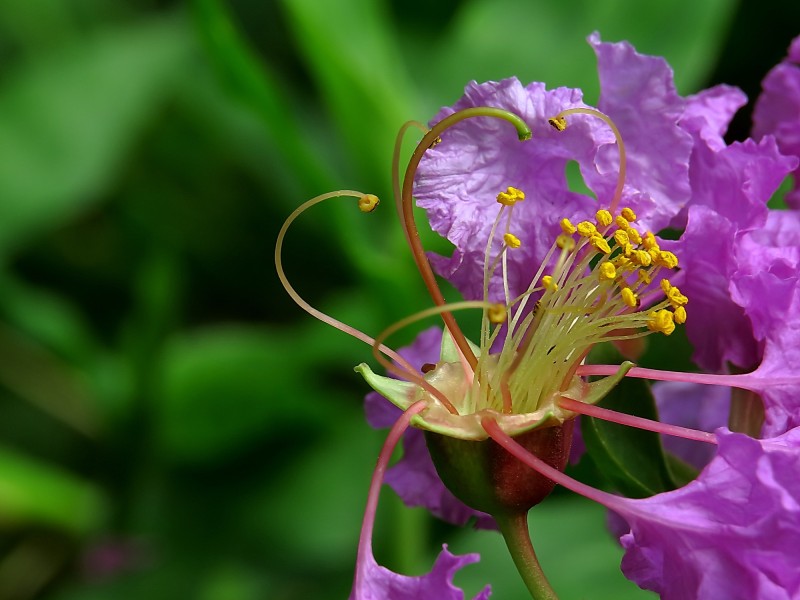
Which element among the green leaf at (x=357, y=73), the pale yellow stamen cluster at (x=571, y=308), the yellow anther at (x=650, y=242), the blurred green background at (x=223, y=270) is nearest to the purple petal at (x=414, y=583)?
the pale yellow stamen cluster at (x=571, y=308)

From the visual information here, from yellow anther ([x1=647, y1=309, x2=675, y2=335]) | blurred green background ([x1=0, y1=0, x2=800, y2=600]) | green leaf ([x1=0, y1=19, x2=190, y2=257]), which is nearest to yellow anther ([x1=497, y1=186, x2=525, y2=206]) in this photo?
yellow anther ([x1=647, y1=309, x2=675, y2=335])

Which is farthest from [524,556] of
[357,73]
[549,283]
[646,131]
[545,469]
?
[357,73]

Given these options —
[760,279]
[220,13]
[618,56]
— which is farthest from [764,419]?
[220,13]

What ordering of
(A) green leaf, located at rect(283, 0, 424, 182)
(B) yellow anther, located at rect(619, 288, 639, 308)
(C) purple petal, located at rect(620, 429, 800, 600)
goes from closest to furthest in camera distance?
(C) purple petal, located at rect(620, 429, 800, 600) < (B) yellow anther, located at rect(619, 288, 639, 308) < (A) green leaf, located at rect(283, 0, 424, 182)

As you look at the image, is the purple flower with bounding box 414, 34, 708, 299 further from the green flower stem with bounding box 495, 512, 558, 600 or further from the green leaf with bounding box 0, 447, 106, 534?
the green leaf with bounding box 0, 447, 106, 534

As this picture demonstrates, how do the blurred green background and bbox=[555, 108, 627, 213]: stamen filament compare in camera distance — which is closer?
bbox=[555, 108, 627, 213]: stamen filament

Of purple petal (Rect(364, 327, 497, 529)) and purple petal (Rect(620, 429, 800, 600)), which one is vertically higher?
purple petal (Rect(620, 429, 800, 600))

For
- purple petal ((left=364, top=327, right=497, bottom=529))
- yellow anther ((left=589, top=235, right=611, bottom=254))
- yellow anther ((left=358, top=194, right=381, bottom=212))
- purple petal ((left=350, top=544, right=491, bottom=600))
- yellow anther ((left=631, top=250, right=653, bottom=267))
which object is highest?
yellow anther ((left=358, top=194, right=381, bottom=212))

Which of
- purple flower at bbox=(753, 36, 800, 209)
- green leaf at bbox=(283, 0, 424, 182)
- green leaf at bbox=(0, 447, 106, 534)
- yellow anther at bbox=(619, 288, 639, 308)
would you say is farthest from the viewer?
green leaf at bbox=(0, 447, 106, 534)
